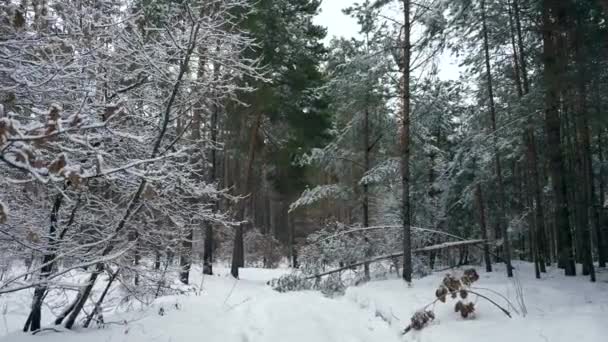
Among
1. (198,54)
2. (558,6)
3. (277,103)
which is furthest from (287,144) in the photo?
(198,54)

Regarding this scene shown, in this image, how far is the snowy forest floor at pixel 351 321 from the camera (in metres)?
5.13

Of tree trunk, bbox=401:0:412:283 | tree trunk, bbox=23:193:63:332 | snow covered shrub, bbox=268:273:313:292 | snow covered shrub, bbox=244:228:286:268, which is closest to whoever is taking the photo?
tree trunk, bbox=23:193:63:332

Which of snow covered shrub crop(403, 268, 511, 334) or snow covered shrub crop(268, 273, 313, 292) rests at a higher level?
snow covered shrub crop(403, 268, 511, 334)

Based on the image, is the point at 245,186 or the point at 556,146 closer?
the point at 556,146

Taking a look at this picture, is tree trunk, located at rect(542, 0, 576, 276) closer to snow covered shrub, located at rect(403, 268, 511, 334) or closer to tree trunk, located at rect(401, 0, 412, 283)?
tree trunk, located at rect(401, 0, 412, 283)

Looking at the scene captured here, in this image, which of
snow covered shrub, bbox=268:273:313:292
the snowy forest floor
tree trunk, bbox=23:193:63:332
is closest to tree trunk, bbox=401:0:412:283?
the snowy forest floor

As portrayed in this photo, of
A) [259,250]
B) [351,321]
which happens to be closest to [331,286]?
[351,321]

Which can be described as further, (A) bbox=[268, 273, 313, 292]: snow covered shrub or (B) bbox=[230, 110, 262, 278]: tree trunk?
(B) bbox=[230, 110, 262, 278]: tree trunk

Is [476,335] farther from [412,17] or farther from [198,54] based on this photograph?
[412,17]

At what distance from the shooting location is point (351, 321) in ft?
21.6

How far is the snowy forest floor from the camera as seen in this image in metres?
5.13

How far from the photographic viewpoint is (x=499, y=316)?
594cm

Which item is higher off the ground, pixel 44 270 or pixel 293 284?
pixel 44 270

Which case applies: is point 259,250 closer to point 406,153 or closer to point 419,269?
point 419,269
